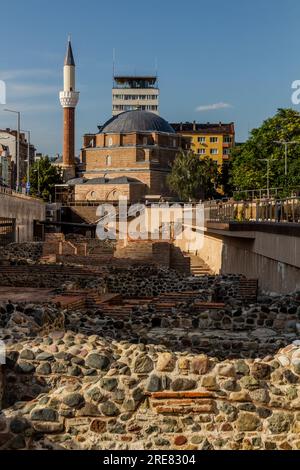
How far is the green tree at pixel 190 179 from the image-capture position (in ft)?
254

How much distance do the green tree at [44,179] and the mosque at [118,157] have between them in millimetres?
2220

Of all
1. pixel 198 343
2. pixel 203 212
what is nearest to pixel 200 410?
pixel 198 343

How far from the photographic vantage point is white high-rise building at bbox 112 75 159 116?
121625mm

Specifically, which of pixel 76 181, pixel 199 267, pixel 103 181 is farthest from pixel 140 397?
pixel 76 181

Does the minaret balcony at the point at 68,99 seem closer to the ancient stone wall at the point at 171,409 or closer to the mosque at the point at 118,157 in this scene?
the mosque at the point at 118,157

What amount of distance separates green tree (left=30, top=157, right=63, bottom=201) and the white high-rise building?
42.1 metres

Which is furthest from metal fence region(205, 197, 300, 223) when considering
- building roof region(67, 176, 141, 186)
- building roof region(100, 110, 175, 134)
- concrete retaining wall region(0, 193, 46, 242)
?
building roof region(100, 110, 175, 134)

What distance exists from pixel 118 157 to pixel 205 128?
26.7 metres

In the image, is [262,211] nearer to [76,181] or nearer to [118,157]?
[76,181]

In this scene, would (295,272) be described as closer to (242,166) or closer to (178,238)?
(178,238)

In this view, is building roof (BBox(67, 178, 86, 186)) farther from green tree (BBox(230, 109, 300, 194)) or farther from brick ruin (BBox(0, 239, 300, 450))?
brick ruin (BBox(0, 239, 300, 450))

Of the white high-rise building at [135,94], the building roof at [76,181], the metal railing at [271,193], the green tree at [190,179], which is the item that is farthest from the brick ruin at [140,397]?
the white high-rise building at [135,94]

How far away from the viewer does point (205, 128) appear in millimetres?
109500
